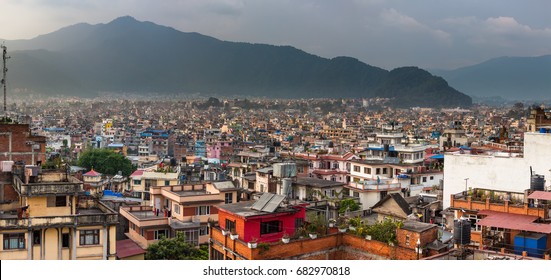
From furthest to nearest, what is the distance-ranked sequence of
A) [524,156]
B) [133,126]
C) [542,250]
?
[133,126], [524,156], [542,250]

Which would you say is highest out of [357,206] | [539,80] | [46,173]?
[539,80]

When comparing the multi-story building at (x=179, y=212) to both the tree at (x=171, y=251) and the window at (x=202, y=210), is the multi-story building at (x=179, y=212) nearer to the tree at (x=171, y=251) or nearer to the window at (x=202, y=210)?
the window at (x=202, y=210)

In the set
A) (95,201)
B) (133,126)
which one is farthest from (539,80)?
(133,126)

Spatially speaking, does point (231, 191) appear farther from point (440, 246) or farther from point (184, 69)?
point (184, 69)

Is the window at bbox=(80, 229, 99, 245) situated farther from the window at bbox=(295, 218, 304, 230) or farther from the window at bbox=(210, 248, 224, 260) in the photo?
the window at bbox=(295, 218, 304, 230)

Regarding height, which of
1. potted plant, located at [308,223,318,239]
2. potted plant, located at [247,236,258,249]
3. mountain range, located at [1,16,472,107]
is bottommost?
potted plant, located at [247,236,258,249]

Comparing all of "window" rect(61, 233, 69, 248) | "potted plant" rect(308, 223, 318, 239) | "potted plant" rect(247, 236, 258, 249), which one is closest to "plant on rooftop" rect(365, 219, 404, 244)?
"potted plant" rect(308, 223, 318, 239)

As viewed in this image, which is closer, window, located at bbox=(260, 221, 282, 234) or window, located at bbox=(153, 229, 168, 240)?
window, located at bbox=(260, 221, 282, 234)
